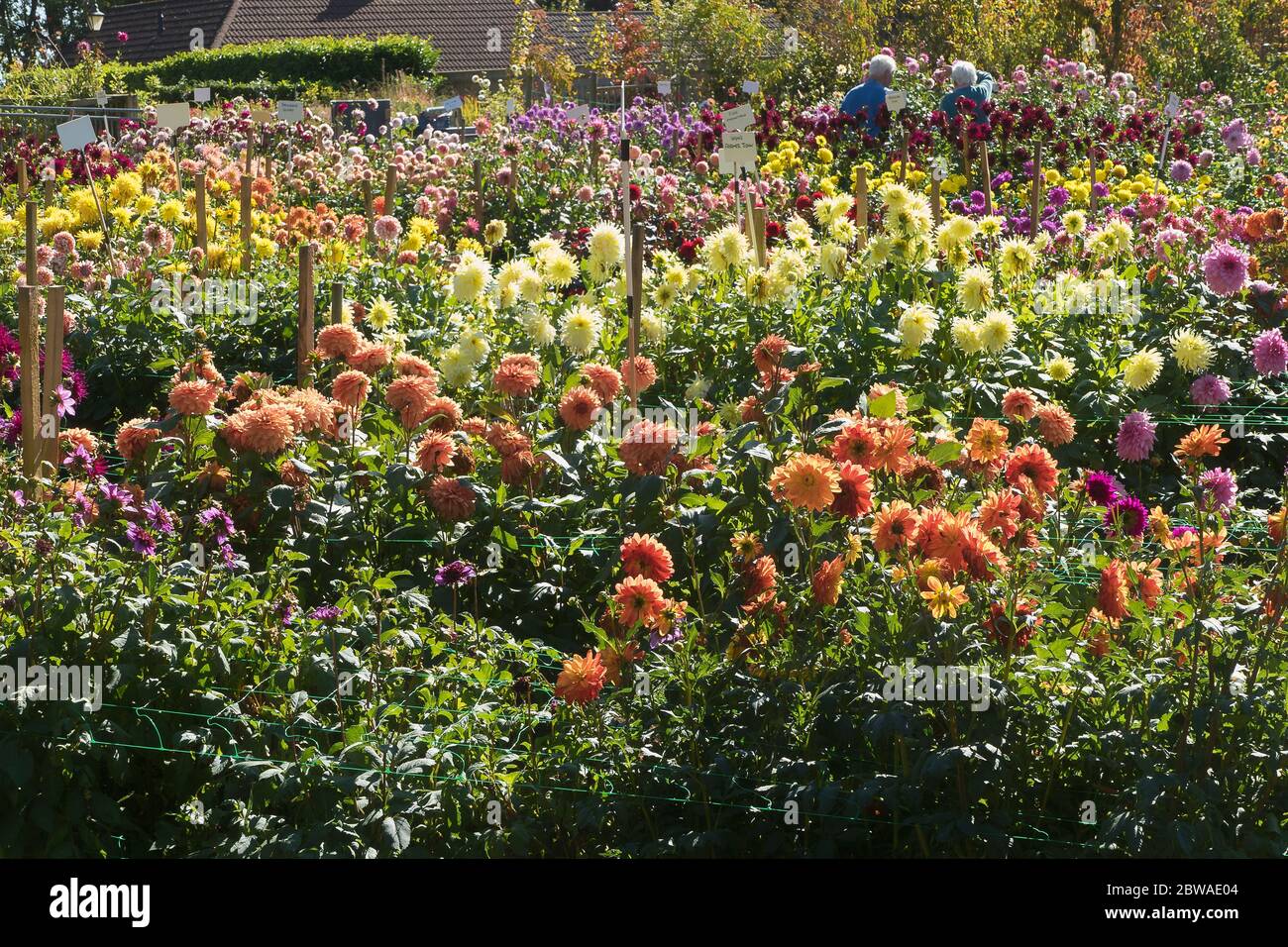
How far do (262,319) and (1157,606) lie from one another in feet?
14.4

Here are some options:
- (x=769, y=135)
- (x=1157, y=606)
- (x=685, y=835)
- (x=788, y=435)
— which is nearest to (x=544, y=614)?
(x=788, y=435)

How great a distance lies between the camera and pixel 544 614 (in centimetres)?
388

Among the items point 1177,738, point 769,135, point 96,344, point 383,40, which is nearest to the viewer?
point 1177,738

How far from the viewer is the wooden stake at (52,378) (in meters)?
3.88

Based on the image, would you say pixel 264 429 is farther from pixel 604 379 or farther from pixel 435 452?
pixel 604 379

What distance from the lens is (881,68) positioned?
1255 centimetres

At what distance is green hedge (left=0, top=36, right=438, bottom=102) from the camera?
95.5 feet

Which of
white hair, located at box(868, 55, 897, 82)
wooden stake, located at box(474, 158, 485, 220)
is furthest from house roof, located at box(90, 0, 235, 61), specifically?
wooden stake, located at box(474, 158, 485, 220)

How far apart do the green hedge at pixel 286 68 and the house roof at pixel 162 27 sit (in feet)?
13.3

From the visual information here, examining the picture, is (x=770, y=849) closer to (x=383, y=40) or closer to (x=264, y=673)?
(x=264, y=673)

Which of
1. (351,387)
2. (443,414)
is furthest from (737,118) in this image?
(351,387)

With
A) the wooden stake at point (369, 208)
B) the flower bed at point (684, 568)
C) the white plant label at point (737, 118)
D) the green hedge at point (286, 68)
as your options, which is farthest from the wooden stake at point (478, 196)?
the green hedge at point (286, 68)

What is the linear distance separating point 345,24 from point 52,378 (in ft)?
115

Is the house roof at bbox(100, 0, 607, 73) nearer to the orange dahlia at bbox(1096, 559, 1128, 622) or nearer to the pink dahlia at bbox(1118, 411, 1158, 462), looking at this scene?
the pink dahlia at bbox(1118, 411, 1158, 462)
